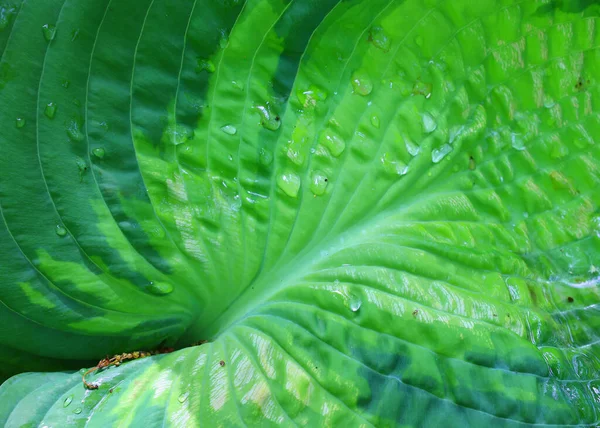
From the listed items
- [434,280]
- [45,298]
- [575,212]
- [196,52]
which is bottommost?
Result: [45,298]

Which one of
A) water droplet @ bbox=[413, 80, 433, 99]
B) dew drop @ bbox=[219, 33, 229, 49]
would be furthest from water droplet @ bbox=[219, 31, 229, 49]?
water droplet @ bbox=[413, 80, 433, 99]

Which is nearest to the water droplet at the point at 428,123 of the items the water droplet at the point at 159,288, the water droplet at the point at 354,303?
the water droplet at the point at 354,303

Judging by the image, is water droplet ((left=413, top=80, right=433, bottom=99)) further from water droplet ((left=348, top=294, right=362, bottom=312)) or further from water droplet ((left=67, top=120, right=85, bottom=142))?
water droplet ((left=67, top=120, right=85, bottom=142))

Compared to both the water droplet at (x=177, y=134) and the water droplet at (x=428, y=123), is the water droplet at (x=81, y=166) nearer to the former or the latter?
the water droplet at (x=177, y=134)

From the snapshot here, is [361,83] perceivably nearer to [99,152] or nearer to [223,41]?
[223,41]

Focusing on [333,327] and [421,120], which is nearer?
[333,327]

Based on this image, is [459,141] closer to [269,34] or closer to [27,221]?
[269,34]

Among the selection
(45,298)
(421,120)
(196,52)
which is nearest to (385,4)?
(421,120)
